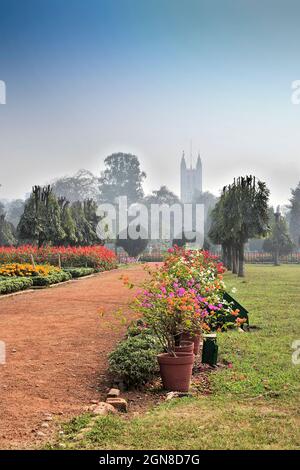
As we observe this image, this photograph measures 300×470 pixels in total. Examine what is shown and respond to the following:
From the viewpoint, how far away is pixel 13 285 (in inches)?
657

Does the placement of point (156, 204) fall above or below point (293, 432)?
above

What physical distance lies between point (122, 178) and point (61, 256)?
217 ft

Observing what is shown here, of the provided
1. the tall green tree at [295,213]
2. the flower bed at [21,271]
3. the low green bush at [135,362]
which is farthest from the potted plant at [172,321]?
the tall green tree at [295,213]

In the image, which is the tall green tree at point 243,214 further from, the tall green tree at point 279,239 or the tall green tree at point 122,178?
the tall green tree at point 122,178

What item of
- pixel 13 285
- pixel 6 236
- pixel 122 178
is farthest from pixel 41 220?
pixel 122 178

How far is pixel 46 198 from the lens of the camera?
31938 millimetres

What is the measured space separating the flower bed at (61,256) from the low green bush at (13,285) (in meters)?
8.18

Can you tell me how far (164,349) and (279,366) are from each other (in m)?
1.53

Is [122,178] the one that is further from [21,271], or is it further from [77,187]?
[21,271]

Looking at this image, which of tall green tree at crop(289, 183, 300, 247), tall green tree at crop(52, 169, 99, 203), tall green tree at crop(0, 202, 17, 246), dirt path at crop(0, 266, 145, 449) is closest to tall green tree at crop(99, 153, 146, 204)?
tall green tree at crop(52, 169, 99, 203)

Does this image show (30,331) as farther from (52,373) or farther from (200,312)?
(200,312)
